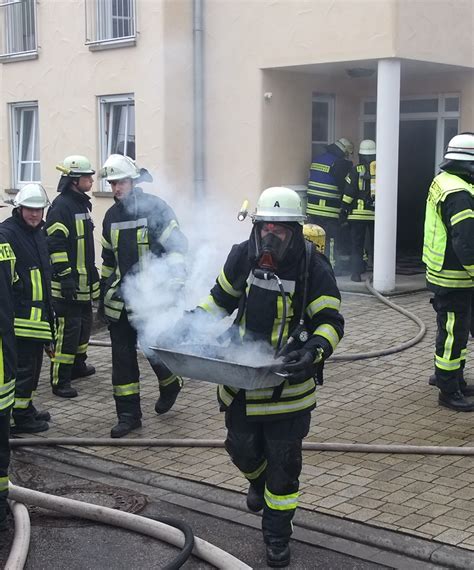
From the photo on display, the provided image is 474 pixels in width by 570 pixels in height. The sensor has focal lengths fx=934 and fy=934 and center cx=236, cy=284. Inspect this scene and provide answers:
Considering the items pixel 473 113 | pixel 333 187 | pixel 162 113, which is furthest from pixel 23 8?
pixel 473 113

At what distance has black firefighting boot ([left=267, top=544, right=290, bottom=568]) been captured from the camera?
473 cm

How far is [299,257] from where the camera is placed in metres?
4.85

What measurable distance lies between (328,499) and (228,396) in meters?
1.09

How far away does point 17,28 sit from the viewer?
16078mm

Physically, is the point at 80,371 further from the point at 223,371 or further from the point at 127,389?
the point at 223,371

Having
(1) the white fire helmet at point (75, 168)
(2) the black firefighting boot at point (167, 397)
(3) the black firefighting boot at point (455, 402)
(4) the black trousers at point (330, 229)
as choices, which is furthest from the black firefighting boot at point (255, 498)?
(4) the black trousers at point (330, 229)

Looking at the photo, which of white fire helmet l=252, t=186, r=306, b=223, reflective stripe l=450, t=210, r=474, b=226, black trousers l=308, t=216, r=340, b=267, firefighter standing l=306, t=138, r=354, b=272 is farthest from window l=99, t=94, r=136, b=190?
white fire helmet l=252, t=186, r=306, b=223

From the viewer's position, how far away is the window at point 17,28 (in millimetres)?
15891

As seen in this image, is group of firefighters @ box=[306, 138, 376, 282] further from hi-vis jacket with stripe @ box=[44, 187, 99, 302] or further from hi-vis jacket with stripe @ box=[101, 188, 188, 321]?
hi-vis jacket with stripe @ box=[101, 188, 188, 321]

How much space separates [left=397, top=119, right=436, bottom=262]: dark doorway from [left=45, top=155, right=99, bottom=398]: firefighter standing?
781 centimetres

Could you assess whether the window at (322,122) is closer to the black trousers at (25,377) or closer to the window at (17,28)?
the window at (17,28)

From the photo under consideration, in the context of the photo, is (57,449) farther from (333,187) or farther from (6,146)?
(6,146)

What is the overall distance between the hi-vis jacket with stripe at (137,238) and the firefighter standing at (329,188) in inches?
252

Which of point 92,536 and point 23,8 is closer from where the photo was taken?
point 92,536
